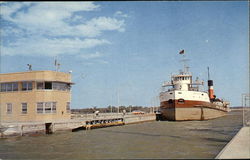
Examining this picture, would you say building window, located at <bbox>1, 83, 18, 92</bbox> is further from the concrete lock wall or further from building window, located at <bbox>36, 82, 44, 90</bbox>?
the concrete lock wall

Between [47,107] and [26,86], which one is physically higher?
[26,86]

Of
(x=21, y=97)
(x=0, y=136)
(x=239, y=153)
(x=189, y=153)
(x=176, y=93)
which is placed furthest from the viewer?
(x=176, y=93)

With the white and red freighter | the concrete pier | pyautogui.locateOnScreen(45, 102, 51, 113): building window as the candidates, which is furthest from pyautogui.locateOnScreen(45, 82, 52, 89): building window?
the white and red freighter

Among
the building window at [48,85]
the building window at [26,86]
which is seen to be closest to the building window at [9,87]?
the building window at [26,86]

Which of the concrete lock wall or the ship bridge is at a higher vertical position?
the ship bridge

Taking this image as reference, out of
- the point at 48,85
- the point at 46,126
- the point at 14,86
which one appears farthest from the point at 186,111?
the point at 14,86

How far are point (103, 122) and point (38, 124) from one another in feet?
43.1

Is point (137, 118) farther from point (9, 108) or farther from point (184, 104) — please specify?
point (9, 108)

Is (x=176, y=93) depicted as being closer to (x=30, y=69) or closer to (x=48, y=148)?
(x=30, y=69)

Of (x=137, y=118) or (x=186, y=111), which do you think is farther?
(x=137, y=118)

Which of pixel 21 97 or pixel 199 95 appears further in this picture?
pixel 199 95

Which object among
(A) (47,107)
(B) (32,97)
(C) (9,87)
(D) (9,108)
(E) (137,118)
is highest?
(C) (9,87)

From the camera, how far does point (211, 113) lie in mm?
53688

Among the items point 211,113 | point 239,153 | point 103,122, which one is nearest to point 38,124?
point 103,122
